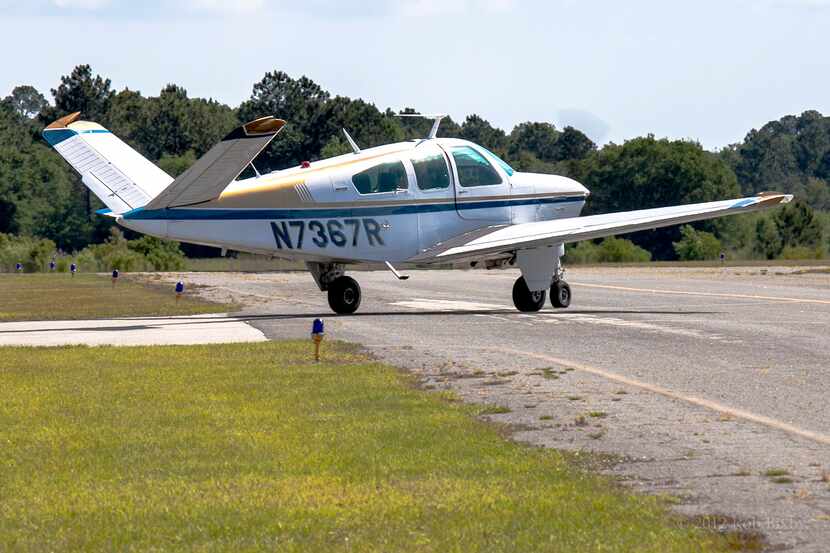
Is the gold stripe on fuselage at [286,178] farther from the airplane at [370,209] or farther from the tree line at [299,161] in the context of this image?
the tree line at [299,161]

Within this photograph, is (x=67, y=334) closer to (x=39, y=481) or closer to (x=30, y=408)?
(x=30, y=408)

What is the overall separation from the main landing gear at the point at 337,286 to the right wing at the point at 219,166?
12.3ft

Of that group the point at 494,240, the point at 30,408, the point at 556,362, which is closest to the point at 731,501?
the point at 30,408

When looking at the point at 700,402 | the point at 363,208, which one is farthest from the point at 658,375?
the point at 363,208

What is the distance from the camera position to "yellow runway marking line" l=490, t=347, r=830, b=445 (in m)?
13.2

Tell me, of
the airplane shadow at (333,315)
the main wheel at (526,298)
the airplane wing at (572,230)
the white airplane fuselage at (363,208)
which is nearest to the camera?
the white airplane fuselage at (363,208)

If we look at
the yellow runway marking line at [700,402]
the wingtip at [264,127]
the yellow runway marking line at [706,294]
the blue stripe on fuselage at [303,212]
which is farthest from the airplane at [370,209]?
the yellow runway marking line at [700,402]

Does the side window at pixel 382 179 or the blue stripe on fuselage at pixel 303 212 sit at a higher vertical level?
the side window at pixel 382 179

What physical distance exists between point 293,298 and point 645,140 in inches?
3322

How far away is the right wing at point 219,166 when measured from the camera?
25.3 metres

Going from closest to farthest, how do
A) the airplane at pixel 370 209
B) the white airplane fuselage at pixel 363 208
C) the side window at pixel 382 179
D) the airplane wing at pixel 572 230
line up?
the airplane at pixel 370 209 → the white airplane fuselage at pixel 363 208 → the side window at pixel 382 179 → the airplane wing at pixel 572 230

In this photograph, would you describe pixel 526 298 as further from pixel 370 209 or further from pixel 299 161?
pixel 299 161

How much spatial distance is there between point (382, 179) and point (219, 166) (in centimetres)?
427

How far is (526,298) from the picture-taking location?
104 ft
